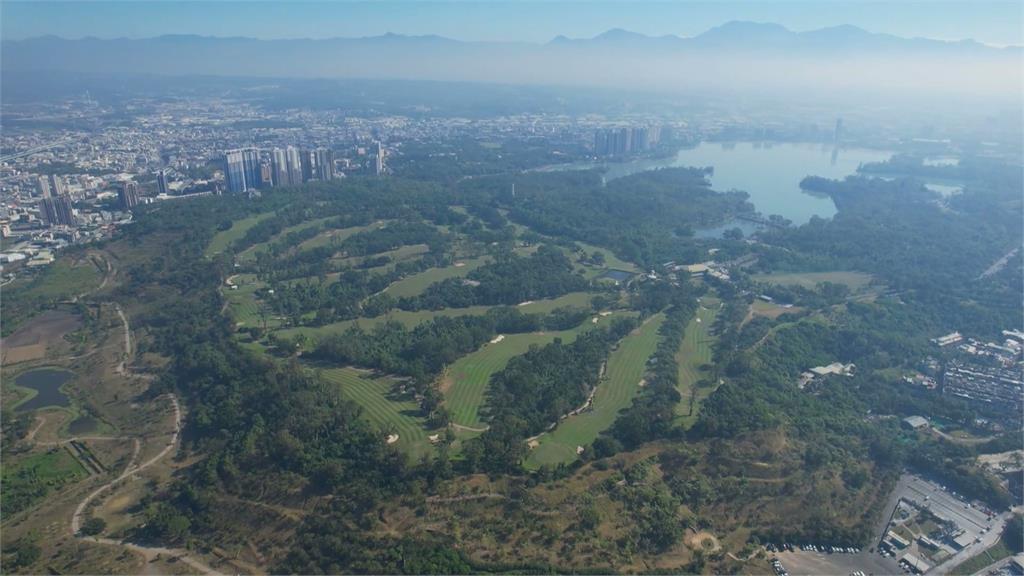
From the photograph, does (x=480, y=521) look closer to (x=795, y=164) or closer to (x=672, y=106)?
(x=795, y=164)

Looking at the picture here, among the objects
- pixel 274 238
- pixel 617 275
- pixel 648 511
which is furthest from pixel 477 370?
pixel 274 238

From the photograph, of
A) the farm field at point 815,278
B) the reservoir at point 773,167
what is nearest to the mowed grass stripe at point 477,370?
the farm field at point 815,278

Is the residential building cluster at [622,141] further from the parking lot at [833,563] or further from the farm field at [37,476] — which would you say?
the farm field at [37,476]

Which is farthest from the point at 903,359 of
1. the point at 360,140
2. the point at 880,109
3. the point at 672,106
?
the point at 880,109

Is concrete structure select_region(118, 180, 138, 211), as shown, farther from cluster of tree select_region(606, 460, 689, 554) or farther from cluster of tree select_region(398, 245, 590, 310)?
cluster of tree select_region(606, 460, 689, 554)

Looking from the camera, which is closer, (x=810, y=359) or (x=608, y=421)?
(x=608, y=421)

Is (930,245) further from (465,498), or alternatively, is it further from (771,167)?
(465,498)

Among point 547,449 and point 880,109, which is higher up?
point 880,109
